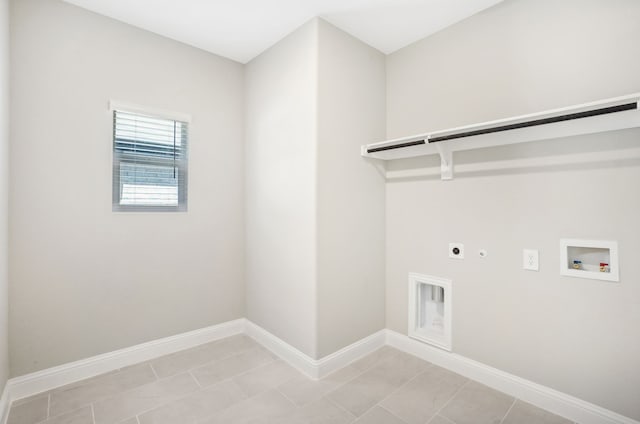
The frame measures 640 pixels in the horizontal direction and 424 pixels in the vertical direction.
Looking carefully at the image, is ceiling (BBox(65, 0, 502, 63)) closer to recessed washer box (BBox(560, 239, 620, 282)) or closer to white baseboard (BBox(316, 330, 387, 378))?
recessed washer box (BBox(560, 239, 620, 282))

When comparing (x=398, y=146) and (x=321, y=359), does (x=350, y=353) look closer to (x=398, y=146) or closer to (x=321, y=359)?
(x=321, y=359)

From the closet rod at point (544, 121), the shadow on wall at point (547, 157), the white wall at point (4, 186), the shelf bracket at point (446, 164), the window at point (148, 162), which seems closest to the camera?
the closet rod at point (544, 121)

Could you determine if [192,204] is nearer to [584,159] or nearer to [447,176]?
[447,176]

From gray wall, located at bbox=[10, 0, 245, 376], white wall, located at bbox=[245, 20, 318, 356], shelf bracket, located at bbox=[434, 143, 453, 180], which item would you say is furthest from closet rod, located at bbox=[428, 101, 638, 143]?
gray wall, located at bbox=[10, 0, 245, 376]

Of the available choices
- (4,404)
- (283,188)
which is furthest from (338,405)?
(4,404)

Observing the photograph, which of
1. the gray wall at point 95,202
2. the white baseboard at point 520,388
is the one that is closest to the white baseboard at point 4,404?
the gray wall at point 95,202

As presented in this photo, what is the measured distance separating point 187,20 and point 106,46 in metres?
0.62

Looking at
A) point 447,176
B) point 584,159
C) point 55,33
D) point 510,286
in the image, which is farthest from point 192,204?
point 584,159

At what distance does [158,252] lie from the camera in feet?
8.34

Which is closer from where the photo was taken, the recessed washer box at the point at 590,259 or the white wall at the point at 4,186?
the recessed washer box at the point at 590,259

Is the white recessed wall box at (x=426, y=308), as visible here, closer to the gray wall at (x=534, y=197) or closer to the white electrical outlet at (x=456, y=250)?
the gray wall at (x=534, y=197)

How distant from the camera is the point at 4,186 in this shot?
1840 mm

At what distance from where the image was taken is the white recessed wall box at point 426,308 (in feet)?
8.08

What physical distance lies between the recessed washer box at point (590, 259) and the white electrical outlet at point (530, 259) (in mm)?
128
